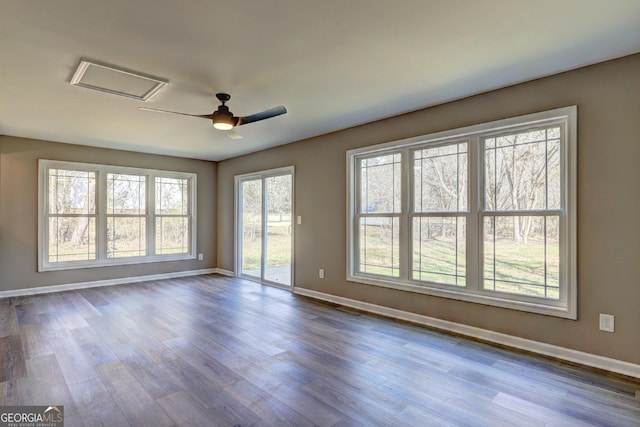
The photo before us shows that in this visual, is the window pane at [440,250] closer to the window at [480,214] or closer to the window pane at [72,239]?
the window at [480,214]

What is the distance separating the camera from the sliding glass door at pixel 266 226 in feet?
18.8

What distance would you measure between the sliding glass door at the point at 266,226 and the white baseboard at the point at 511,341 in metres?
1.59

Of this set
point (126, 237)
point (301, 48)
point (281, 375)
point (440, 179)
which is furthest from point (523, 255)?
point (126, 237)

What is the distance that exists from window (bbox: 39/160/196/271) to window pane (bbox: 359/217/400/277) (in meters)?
4.04

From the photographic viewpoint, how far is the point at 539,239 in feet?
10.1

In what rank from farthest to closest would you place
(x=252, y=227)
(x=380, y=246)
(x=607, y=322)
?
(x=252, y=227), (x=380, y=246), (x=607, y=322)

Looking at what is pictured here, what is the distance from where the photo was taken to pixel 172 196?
6.73 metres

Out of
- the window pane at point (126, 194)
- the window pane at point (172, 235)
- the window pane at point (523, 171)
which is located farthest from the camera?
the window pane at point (172, 235)

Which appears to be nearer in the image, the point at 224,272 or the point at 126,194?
the point at 126,194

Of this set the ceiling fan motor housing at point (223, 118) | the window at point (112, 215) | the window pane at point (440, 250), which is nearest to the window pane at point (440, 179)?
the window pane at point (440, 250)

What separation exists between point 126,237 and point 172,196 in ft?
3.75

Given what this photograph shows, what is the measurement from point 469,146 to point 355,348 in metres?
2.36

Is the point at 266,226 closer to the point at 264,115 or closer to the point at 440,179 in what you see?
the point at 264,115

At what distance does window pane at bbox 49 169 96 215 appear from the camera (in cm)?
543
